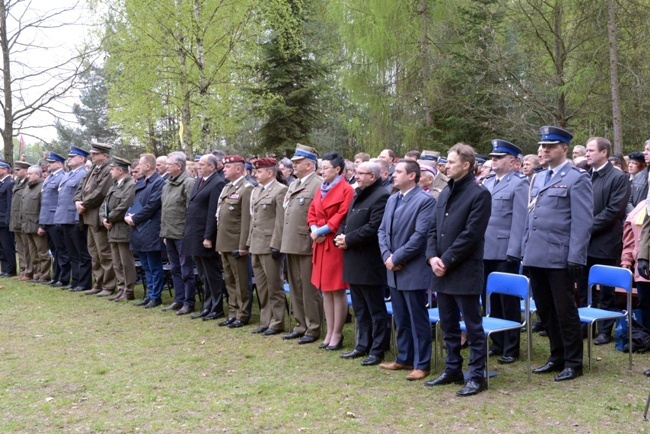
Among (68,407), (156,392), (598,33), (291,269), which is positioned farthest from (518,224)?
(598,33)

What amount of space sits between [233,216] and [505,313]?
12.5ft

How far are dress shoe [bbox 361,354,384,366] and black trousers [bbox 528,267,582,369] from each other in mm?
1678

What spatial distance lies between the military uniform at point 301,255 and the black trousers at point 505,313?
2083mm

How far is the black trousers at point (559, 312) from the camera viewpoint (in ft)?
20.6

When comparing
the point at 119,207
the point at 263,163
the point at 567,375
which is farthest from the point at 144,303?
the point at 567,375

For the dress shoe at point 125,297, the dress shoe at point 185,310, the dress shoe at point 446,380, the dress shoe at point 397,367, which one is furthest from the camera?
the dress shoe at point 125,297

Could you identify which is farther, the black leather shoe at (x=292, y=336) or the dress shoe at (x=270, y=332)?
the dress shoe at (x=270, y=332)

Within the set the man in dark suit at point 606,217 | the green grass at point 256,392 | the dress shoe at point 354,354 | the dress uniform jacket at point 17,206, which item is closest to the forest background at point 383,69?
the dress uniform jacket at point 17,206

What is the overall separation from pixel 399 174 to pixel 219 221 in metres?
3.31

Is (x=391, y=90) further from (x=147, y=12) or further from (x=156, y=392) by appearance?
(x=156, y=392)

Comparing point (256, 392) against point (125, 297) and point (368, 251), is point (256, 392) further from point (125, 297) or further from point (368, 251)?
point (125, 297)

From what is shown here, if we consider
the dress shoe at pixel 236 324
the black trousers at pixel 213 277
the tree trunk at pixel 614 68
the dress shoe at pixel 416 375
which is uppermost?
the tree trunk at pixel 614 68

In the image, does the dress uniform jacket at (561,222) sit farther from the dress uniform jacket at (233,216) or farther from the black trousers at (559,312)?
the dress uniform jacket at (233,216)

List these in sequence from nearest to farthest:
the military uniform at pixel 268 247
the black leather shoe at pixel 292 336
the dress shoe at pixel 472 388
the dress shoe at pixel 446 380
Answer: the dress shoe at pixel 472 388 < the dress shoe at pixel 446 380 < the black leather shoe at pixel 292 336 < the military uniform at pixel 268 247
